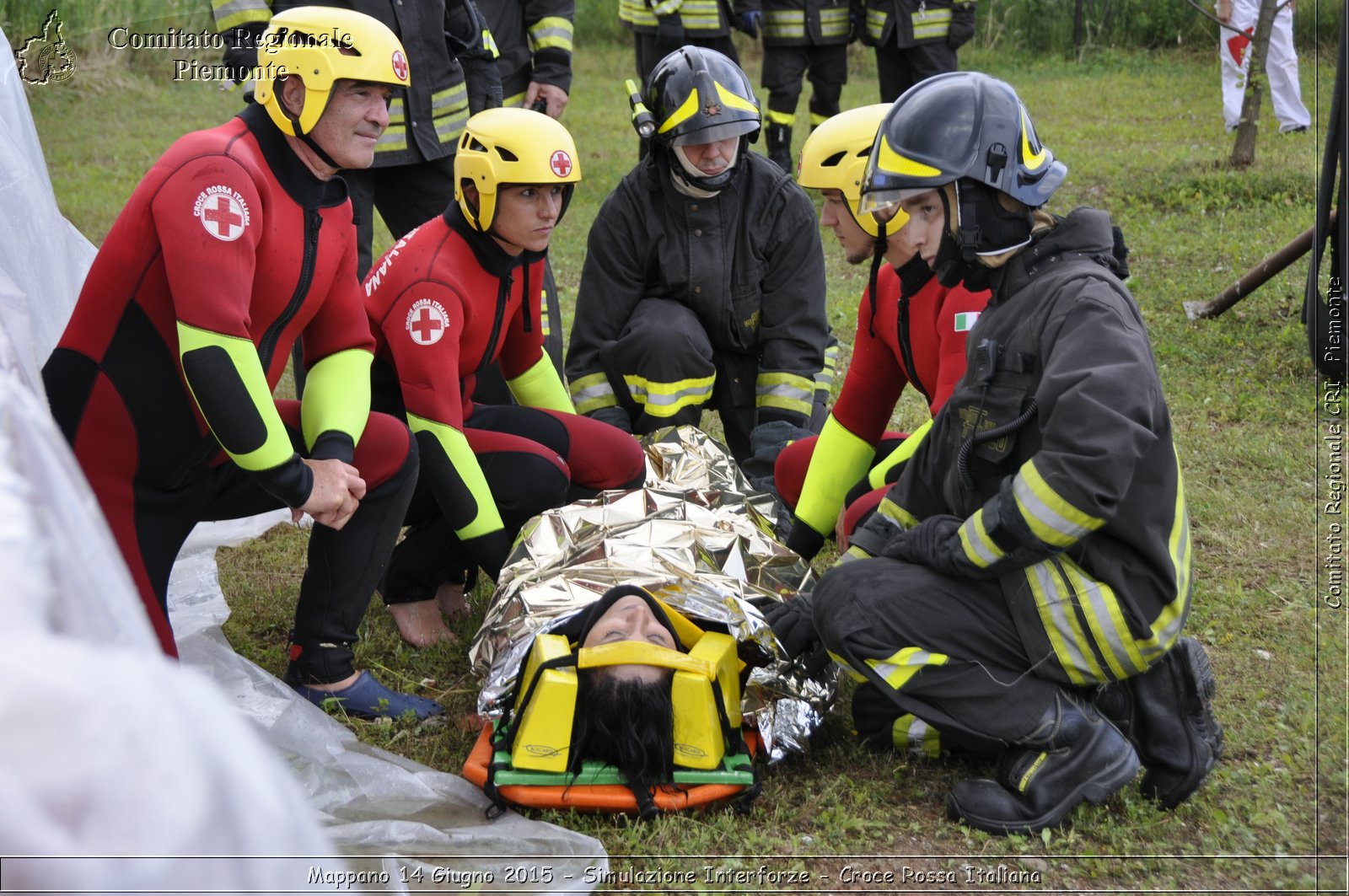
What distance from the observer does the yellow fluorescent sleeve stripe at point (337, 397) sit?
3596 millimetres

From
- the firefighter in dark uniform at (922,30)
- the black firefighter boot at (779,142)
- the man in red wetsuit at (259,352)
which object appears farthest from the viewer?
the black firefighter boot at (779,142)

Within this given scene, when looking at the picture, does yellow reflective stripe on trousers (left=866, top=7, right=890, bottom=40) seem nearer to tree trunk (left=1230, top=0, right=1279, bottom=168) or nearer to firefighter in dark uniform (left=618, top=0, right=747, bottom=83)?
firefighter in dark uniform (left=618, top=0, right=747, bottom=83)

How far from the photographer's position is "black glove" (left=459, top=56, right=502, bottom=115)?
18.3 feet

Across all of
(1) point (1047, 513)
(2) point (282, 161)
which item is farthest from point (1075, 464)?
(2) point (282, 161)

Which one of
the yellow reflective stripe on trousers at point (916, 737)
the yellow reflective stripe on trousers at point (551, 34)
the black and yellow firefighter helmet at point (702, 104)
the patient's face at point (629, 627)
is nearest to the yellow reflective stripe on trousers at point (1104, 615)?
the yellow reflective stripe on trousers at point (916, 737)

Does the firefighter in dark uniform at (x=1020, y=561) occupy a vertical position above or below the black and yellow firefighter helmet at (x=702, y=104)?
below

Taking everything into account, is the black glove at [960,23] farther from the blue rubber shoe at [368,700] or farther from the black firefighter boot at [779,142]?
the blue rubber shoe at [368,700]

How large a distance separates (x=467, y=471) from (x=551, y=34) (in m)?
3.17

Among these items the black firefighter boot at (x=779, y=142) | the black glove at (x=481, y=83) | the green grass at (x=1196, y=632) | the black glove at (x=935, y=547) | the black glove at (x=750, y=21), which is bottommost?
the green grass at (x=1196, y=632)

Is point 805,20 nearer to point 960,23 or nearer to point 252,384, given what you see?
point 960,23

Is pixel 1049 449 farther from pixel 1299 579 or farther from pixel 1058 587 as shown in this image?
pixel 1299 579

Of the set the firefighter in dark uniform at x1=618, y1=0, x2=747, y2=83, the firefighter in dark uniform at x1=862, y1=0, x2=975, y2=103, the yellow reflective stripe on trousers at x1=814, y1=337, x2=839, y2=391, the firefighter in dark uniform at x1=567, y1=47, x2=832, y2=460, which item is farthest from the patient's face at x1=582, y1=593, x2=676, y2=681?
the firefighter in dark uniform at x1=862, y1=0, x2=975, y2=103

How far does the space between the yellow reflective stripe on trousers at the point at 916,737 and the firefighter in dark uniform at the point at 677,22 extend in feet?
20.7

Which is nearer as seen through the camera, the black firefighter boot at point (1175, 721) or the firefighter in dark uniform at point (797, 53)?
the black firefighter boot at point (1175, 721)
